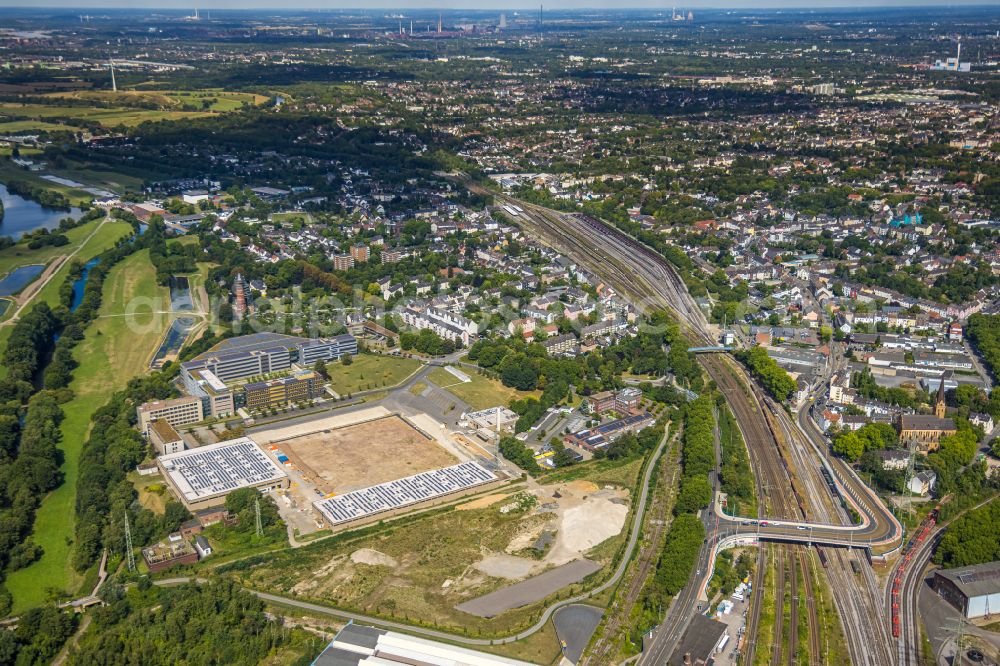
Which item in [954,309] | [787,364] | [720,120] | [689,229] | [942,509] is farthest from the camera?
[720,120]

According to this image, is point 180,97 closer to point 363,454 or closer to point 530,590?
point 363,454

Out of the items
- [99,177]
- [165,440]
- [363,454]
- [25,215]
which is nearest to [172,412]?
[165,440]

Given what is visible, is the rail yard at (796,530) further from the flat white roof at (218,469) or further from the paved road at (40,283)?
the paved road at (40,283)

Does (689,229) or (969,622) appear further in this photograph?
(689,229)

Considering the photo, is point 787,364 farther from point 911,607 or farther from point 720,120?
point 720,120

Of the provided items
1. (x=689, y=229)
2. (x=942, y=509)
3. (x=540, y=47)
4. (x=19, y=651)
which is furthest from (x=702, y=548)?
(x=540, y=47)
